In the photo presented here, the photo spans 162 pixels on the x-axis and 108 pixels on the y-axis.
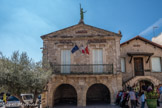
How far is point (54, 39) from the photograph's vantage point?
1672cm

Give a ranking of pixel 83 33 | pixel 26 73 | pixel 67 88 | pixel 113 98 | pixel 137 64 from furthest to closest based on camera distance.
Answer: pixel 137 64 < pixel 67 88 < pixel 83 33 < pixel 113 98 < pixel 26 73

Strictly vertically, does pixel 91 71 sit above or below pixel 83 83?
above

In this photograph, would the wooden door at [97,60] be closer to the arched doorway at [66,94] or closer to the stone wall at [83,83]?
the stone wall at [83,83]

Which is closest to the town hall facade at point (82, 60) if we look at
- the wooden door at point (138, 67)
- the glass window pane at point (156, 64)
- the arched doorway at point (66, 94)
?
the arched doorway at point (66, 94)

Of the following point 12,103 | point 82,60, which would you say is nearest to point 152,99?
point 82,60

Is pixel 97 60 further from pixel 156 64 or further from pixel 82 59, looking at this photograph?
pixel 156 64

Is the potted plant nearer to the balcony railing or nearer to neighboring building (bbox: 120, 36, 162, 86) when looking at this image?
the balcony railing

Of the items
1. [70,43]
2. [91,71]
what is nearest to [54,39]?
[70,43]

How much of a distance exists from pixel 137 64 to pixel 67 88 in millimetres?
8345

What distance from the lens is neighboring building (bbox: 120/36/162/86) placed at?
19.7 m

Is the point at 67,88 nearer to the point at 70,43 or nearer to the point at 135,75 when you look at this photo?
the point at 70,43

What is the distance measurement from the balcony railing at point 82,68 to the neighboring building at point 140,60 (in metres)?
4.63

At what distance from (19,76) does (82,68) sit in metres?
6.92

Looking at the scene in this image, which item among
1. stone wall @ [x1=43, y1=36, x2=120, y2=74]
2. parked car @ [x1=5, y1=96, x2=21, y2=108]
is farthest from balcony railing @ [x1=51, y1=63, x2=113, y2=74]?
parked car @ [x1=5, y1=96, x2=21, y2=108]
